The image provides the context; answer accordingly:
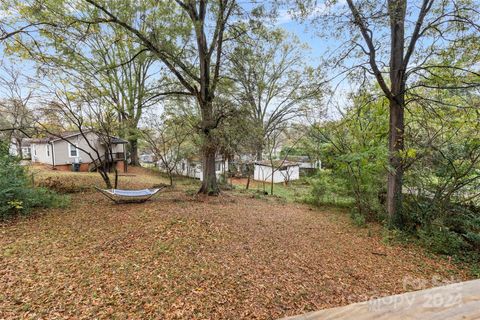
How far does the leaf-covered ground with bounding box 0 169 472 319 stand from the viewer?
2.19 m

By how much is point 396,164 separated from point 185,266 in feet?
16.0

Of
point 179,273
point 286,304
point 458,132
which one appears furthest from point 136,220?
point 458,132

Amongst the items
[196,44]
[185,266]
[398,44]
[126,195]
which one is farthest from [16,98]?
[398,44]

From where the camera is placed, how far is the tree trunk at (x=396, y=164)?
4.95 metres

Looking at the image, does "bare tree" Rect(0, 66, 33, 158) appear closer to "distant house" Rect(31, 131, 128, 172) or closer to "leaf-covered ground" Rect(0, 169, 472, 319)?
"leaf-covered ground" Rect(0, 169, 472, 319)

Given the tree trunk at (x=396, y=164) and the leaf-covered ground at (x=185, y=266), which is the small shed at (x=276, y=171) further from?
the leaf-covered ground at (x=185, y=266)

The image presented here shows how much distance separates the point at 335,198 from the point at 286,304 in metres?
6.67

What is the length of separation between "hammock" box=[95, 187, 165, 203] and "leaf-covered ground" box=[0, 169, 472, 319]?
25.2 inches

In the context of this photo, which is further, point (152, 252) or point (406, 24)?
point (406, 24)

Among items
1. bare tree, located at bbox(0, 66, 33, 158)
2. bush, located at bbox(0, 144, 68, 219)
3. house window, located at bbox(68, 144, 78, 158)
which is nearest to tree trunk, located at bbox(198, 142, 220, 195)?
bush, located at bbox(0, 144, 68, 219)

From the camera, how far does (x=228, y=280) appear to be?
2.65 metres

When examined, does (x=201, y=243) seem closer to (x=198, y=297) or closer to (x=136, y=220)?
(x=198, y=297)

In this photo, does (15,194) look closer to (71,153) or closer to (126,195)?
(126,195)

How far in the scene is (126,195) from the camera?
5672mm
